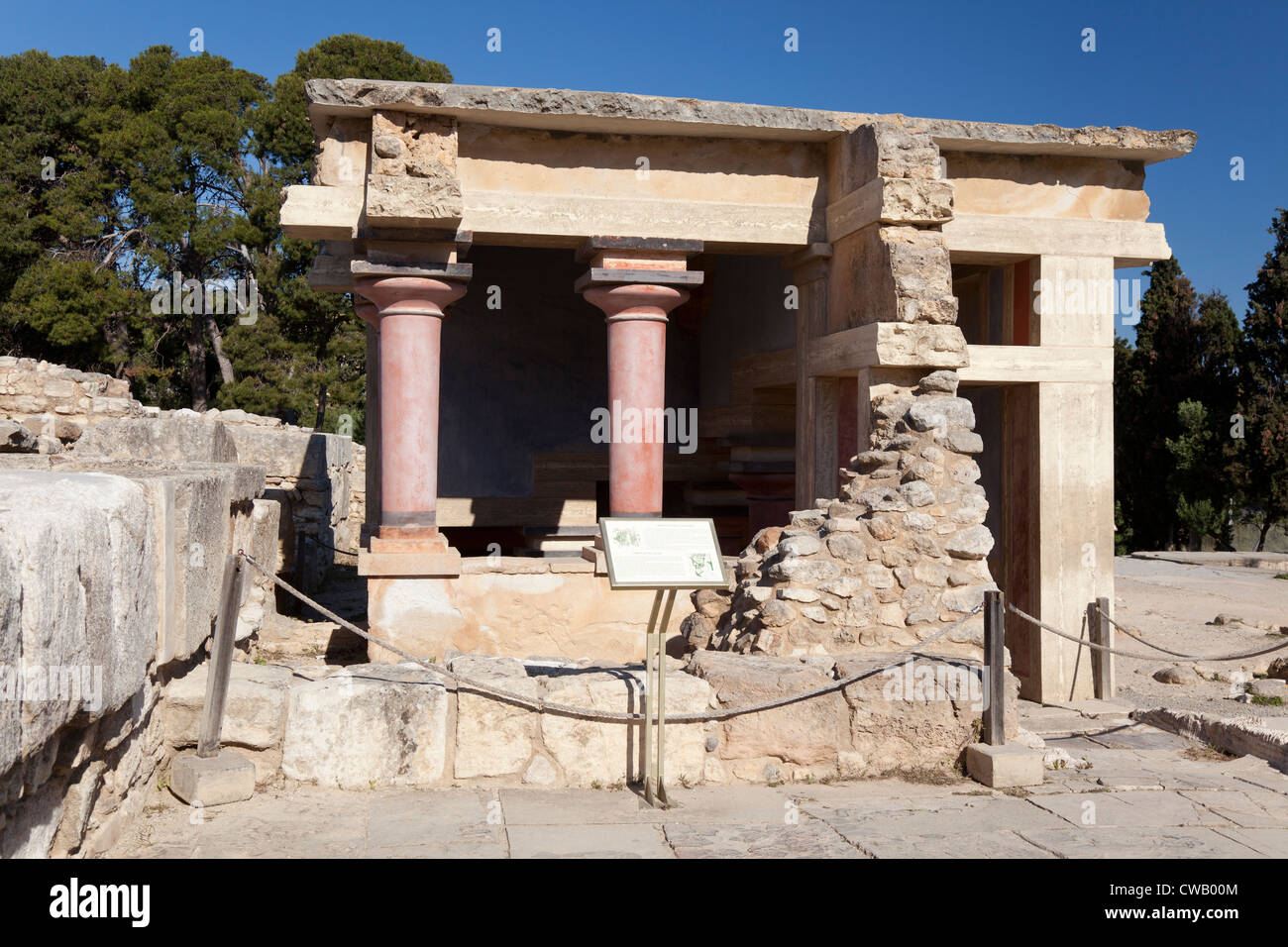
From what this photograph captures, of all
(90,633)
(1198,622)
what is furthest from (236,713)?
(1198,622)

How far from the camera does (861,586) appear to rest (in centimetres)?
644

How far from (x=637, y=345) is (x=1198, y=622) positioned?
7.98 meters

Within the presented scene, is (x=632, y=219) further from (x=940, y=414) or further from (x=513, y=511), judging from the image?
(x=513, y=511)

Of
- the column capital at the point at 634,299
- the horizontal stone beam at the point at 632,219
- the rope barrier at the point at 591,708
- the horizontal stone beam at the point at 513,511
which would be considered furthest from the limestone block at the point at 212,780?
the horizontal stone beam at the point at 513,511

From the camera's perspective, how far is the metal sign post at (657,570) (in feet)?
16.4

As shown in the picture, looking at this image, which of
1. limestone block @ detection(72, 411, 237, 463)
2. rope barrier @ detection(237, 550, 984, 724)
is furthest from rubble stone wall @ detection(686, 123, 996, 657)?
limestone block @ detection(72, 411, 237, 463)

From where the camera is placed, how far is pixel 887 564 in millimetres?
6543

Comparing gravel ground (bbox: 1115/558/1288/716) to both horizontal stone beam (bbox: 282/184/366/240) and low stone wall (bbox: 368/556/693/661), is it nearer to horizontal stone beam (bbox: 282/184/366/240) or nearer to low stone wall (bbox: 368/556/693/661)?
low stone wall (bbox: 368/556/693/661)

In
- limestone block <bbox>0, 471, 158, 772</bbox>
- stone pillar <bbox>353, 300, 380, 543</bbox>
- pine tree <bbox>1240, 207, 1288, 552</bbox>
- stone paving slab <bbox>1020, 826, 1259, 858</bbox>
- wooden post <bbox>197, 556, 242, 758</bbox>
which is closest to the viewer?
limestone block <bbox>0, 471, 158, 772</bbox>

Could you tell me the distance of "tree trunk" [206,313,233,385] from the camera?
27.6 meters

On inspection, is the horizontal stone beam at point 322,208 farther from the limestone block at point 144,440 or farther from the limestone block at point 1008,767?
the limestone block at point 1008,767

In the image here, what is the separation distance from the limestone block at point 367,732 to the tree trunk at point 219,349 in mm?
24104

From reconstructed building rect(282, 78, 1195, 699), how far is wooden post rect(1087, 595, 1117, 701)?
124 millimetres

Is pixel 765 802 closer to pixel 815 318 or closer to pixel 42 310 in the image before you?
pixel 815 318
